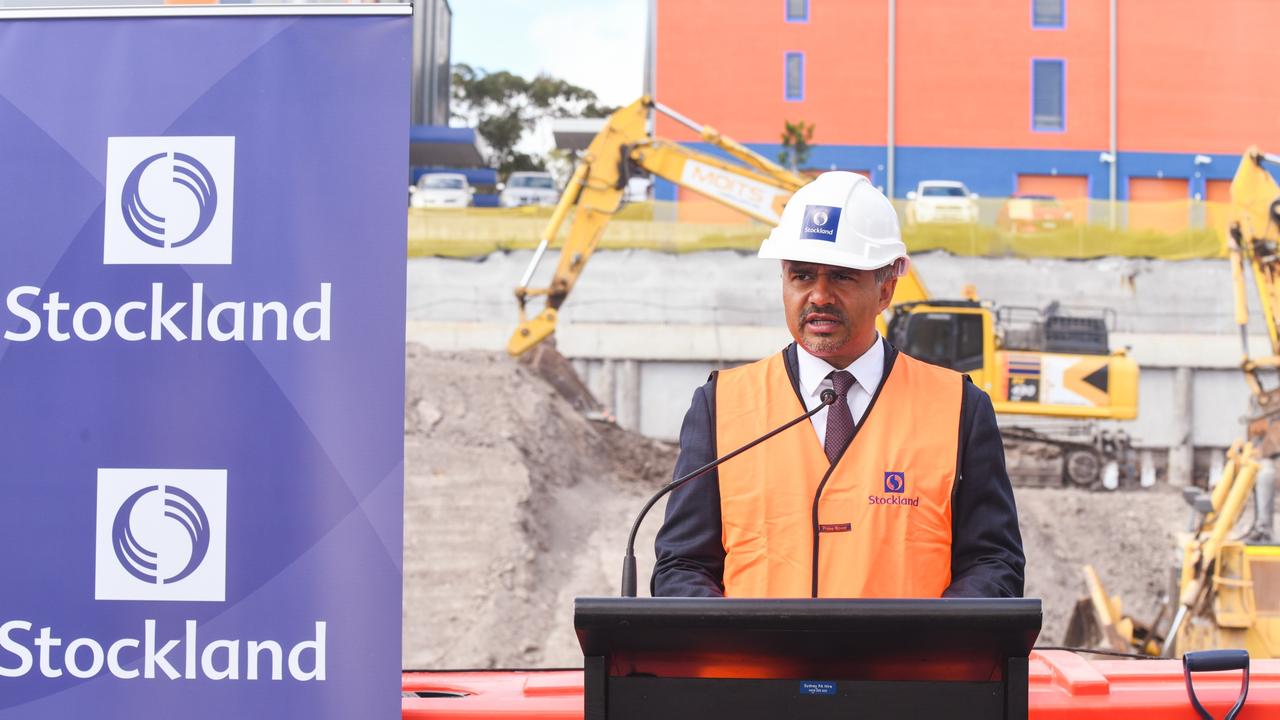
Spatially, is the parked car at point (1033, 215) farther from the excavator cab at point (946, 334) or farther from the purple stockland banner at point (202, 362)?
the purple stockland banner at point (202, 362)

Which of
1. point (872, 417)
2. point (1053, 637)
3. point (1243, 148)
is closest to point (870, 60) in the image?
point (1243, 148)

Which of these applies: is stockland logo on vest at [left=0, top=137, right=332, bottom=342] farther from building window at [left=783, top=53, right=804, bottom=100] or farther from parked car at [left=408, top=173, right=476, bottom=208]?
building window at [left=783, top=53, right=804, bottom=100]

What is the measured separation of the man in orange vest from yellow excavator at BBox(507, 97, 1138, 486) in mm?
9299

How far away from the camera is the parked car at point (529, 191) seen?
14.3 m

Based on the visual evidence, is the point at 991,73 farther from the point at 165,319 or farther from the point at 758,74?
the point at 165,319

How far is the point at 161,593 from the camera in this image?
1.84 meters

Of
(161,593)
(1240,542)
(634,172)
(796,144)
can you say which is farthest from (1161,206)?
(161,593)

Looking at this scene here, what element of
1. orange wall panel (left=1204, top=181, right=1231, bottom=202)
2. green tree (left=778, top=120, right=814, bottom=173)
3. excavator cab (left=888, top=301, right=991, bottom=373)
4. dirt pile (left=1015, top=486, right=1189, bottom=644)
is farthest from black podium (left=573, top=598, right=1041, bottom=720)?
orange wall panel (left=1204, top=181, right=1231, bottom=202)

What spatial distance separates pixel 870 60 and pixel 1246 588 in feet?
28.6

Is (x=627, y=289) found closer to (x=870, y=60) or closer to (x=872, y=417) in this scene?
(x=870, y=60)

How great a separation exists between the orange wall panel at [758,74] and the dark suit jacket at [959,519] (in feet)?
42.7

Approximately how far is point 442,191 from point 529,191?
4.49 ft

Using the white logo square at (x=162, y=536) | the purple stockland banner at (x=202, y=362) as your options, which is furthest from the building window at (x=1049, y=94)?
the white logo square at (x=162, y=536)

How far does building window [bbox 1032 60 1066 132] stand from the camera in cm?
1485
